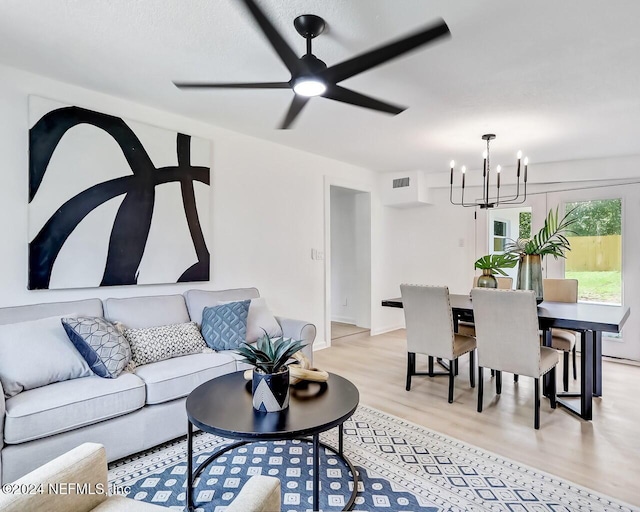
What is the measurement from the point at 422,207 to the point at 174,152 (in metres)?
3.89

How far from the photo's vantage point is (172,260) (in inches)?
125

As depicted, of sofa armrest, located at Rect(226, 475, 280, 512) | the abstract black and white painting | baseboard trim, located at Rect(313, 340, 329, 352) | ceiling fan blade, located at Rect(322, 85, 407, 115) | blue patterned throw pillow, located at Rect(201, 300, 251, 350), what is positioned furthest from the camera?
baseboard trim, located at Rect(313, 340, 329, 352)

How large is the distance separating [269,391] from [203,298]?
1655 millimetres

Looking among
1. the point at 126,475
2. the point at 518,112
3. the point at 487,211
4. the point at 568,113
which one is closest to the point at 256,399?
the point at 126,475

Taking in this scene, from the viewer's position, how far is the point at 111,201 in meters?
2.81

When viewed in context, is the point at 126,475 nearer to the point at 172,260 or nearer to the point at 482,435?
the point at 172,260

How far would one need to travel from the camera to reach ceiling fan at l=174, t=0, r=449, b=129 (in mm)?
1519

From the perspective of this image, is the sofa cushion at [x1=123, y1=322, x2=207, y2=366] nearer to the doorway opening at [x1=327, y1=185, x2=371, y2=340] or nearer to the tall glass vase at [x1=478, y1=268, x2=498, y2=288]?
the tall glass vase at [x1=478, y1=268, x2=498, y2=288]

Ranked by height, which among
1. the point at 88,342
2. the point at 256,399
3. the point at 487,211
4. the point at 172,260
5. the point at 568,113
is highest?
the point at 568,113

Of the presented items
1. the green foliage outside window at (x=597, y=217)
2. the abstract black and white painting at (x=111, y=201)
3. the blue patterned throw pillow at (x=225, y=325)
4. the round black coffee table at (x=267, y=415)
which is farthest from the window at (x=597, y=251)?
the abstract black and white painting at (x=111, y=201)

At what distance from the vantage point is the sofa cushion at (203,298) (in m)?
3.04

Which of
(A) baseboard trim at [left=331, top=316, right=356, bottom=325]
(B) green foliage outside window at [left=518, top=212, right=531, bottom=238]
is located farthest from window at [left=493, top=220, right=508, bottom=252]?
(A) baseboard trim at [left=331, top=316, right=356, bottom=325]

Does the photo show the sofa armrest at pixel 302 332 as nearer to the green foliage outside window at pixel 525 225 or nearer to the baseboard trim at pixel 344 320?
the baseboard trim at pixel 344 320

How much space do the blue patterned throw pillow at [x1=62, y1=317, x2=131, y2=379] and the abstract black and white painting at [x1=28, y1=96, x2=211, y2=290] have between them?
59 centimetres
